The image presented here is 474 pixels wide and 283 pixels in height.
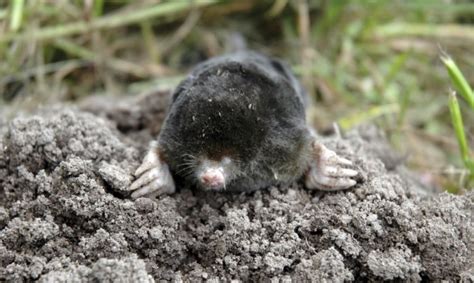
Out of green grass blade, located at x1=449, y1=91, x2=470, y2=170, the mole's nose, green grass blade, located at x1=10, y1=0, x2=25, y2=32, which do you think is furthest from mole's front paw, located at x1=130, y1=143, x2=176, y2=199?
green grass blade, located at x1=10, y1=0, x2=25, y2=32

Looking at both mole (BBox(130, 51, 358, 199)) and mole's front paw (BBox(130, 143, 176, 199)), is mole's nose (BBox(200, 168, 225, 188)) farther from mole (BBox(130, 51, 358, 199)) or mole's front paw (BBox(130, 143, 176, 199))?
mole's front paw (BBox(130, 143, 176, 199))

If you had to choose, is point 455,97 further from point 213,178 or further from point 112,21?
point 112,21

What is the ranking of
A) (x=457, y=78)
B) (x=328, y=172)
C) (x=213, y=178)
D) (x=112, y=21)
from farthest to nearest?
(x=112, y=21) → (x=457, y=78) → (x=328, y=172) → (x=213, y=178)

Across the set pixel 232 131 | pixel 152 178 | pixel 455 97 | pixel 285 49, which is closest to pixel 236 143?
pixel 232 131

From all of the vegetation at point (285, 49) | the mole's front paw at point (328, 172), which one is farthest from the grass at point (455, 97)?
the vegetation at point (285, 49)

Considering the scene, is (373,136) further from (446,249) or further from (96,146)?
(96,146)

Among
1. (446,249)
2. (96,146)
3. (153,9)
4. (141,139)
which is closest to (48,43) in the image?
(153,9)
